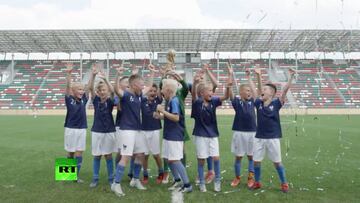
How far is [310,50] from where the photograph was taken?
48.0 metres

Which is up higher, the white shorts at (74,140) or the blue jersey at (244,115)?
the blue jersey at (244,115)

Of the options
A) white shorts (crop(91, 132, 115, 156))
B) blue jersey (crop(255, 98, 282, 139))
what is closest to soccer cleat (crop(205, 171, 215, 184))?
blue jersey (crop(255, 98, 282, 139))

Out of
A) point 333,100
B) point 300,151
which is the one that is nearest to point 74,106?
point 300,151

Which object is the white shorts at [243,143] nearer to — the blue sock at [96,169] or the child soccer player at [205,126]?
the child soccer player at [205,126]

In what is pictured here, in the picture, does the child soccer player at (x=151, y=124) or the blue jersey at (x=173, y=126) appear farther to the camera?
the child soccer player at (x=151, y=124)

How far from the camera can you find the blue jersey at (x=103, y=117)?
6.18 meters

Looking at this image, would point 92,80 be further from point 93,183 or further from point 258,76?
point 258,76

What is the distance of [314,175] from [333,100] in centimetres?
4085

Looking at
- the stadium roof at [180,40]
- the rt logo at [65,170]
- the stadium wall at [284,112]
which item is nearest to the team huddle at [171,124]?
the rt logo at [65,170]

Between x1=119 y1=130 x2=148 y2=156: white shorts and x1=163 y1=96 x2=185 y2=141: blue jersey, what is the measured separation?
61 cm

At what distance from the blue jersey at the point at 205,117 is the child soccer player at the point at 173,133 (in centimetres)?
A: 38

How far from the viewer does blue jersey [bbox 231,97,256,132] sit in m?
6.39

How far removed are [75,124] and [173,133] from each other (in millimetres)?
2227

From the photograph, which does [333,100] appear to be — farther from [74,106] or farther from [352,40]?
[74,106]
